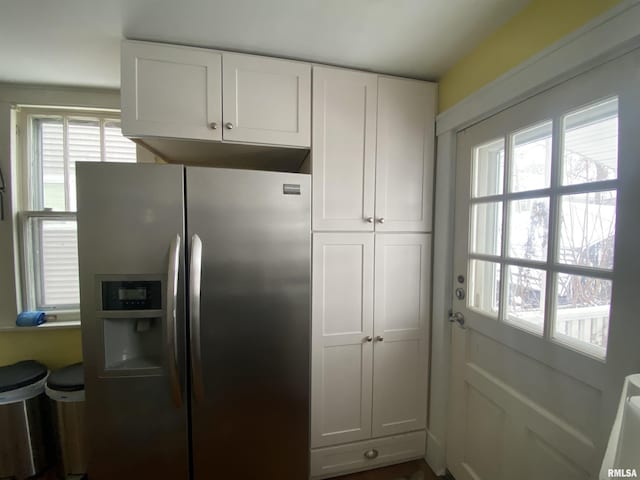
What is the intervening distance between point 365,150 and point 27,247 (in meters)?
2.29

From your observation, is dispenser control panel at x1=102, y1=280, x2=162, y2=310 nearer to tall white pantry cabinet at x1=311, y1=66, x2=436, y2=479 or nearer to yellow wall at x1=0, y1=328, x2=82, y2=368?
tall white pantry cabinet at x1=311, y1=66, x2=436, y2=479

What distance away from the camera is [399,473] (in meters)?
1.45

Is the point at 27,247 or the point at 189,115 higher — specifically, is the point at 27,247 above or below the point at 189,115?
below

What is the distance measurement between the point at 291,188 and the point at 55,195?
1841 mm

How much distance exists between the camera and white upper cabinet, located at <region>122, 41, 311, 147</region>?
1.13 metres

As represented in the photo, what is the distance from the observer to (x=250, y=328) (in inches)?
42.7

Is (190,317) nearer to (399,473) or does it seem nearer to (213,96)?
(213,96)

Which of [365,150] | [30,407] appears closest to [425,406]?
[365,150]

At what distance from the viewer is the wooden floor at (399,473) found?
1431 millimetres

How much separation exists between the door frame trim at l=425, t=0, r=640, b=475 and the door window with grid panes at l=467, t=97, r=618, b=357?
0.44 feet

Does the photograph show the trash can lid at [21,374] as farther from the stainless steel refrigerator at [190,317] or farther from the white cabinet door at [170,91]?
the white cabinet door at [170,91]

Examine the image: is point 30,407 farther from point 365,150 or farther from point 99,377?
point 365,150

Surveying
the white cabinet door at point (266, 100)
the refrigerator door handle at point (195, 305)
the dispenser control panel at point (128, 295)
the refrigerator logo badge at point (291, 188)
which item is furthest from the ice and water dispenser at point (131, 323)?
the white cabinet door at point (266, 100)

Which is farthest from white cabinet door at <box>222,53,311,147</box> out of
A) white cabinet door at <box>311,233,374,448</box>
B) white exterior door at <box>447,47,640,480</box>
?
Result: white exterior door at <box>447,47,640,480</box>
